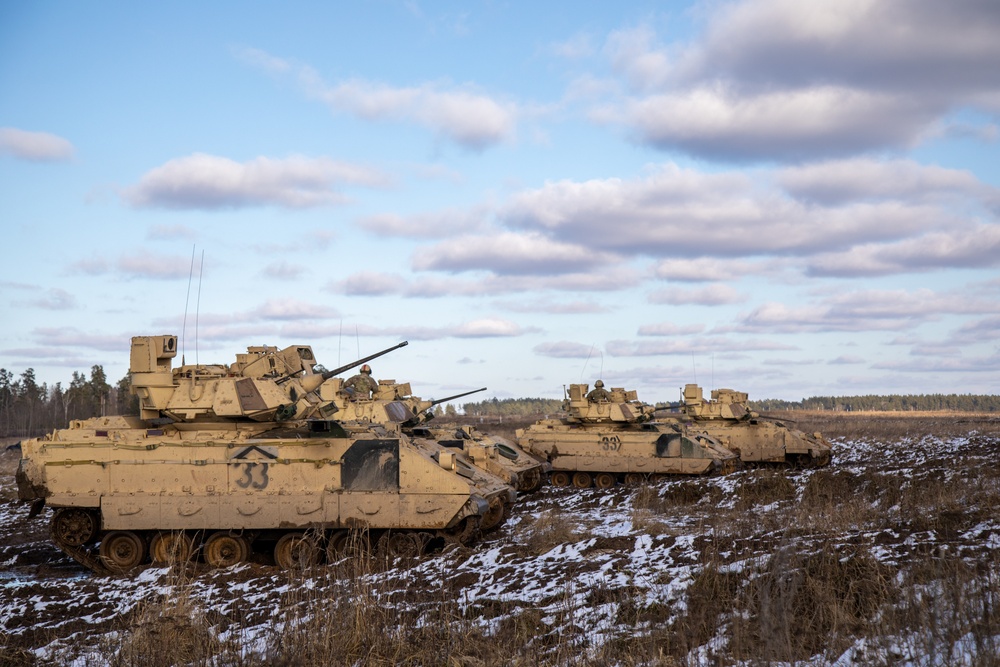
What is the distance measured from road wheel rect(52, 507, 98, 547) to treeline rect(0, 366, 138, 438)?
7070 centimetres

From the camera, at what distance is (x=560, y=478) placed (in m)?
30.0

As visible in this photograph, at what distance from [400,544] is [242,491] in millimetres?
2927

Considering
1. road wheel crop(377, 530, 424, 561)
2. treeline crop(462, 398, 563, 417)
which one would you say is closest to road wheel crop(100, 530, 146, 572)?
road wheel crop(377, 530, 424, 561)

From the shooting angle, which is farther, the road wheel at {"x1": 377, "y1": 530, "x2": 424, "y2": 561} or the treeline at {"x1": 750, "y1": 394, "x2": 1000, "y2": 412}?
the treeline at {"x1": 750, "y1": 394, "x2": 1000, "y2": 412}

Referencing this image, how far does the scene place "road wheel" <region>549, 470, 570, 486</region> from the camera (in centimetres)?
2988

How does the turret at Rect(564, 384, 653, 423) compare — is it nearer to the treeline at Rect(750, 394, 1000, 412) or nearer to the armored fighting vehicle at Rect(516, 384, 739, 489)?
the armored fighting vehicle at Rect(516, 384, 739, 489)

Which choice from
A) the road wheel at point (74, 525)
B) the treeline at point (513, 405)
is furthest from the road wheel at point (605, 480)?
the treeline at point (513, 405)

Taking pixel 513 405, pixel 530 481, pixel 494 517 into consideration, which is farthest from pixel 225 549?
pixel 513 405

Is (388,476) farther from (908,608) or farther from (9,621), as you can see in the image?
(908,608)

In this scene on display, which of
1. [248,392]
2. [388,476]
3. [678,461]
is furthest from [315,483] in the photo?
[678,461]

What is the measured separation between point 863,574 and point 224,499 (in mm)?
10627

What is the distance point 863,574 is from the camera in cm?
874

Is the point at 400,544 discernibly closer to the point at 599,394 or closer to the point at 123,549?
the point at 123,549

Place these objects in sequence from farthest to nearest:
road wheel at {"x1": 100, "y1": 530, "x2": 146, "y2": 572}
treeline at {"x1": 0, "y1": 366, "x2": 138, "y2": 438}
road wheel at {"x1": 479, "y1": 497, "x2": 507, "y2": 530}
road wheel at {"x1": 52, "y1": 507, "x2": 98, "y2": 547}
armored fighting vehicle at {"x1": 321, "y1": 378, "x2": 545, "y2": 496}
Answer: treeline at {"x1": 0, "y1": 366, "x2": 138, "y2": 438}
armored fighting vehicle at {"x1": 321, "y1": 378, "x2": 545, "y2": 496}
road wheel at {"x1": 479, "y1": 497, "x2": 507, "y2": 530}
road wheel at {"x1": 52, "y1": 507, "x2": 98, "y2": 547}
road wheel at {"x1": 100, "y1": 530, "x2": 146, "y2": 572}
